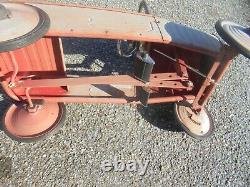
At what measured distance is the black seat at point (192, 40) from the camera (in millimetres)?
3109

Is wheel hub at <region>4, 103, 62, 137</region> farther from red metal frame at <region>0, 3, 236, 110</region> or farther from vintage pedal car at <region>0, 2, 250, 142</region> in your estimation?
red metal frame at <region>0, 3, 236, 110</region>

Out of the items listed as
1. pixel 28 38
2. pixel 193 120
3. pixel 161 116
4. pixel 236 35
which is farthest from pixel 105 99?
pixel 236 35

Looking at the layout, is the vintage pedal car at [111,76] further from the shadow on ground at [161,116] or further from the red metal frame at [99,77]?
the shadow on ground at [161,116]

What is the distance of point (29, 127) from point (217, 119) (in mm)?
2417

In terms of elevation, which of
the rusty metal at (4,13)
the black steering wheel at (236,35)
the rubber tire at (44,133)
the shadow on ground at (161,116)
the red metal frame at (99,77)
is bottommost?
the shadow on ground at (161,116)

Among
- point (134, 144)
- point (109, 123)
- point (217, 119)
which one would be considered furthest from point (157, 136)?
point (217, 119)

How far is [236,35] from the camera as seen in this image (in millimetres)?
2832

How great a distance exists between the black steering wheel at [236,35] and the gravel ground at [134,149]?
139 cm

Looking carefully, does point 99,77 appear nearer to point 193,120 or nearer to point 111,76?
point 111,76

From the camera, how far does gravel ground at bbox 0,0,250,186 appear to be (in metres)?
3.24

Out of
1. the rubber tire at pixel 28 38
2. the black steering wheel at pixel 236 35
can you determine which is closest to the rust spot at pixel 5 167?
the rubber tire at pixel 28 38

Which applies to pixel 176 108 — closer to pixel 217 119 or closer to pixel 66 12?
pixel 217 119

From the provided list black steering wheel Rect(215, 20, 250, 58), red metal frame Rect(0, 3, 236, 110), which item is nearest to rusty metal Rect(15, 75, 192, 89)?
red metal frame Rect(0, 3, 236, 110)

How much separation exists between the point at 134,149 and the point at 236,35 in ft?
5.57
